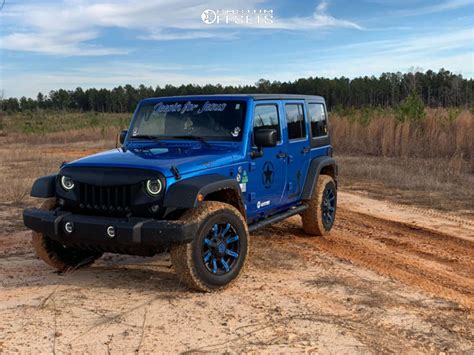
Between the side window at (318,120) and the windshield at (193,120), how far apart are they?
5.76ft

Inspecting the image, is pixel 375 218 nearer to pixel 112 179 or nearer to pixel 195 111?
pixel 195 111

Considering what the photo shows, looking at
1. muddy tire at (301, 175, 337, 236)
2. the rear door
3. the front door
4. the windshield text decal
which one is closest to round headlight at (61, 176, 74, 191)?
the windshield text decal

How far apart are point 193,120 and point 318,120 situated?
2.30 m

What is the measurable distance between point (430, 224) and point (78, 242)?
18.2ft

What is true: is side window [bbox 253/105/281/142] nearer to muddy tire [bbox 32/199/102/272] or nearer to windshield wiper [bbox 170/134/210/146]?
windshield wiper [bbox 170/134/210/146]

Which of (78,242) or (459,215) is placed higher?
(78,242)

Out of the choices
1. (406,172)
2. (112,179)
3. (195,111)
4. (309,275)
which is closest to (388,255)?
(309,275)

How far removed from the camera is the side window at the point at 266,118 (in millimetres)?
5789

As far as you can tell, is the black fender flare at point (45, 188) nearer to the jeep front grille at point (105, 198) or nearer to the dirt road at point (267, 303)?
the jeep front grille at point (105, 198)

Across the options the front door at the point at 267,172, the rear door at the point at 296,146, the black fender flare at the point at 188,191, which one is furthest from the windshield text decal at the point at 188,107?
the black fender flare at the point at 188,191

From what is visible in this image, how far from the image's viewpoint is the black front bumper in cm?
430

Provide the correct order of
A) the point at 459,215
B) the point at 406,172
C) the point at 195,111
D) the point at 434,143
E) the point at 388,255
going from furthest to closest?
1. the point at 434,143
2. the point at 406,172
3. the point at 459,215
4. the point at 388,255
5. the point at 195,111

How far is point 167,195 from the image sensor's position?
4434 mm

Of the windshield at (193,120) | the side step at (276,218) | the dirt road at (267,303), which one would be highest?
the windshield at (193,120)
